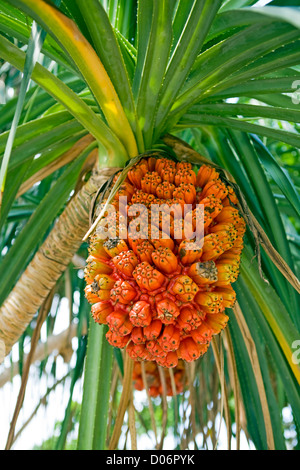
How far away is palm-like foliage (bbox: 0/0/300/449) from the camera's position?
80 centimetres

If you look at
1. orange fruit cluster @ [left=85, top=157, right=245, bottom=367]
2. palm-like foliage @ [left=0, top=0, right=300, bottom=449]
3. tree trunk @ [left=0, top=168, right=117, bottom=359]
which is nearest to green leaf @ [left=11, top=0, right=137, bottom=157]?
palm-like foliage @ [left=0, top=0, right=300, bottom=449]

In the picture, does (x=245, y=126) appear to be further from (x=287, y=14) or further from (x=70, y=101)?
(x=287, y=14)

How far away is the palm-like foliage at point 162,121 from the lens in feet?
2.64

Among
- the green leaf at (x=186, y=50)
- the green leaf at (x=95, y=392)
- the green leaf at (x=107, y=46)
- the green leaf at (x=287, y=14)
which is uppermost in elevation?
the green leaf at (x=186, y=50)

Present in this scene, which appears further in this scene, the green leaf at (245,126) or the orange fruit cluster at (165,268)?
the green leaf at (245,126)

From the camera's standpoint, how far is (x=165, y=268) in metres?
0.84

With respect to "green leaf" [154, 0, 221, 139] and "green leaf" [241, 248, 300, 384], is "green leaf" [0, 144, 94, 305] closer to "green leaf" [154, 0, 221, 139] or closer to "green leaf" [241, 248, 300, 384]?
"green leaf" [154, 0, 221, 139]

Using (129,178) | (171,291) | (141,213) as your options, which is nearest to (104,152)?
(129,178)

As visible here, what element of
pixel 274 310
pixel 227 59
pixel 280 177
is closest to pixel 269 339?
pixel 274 310

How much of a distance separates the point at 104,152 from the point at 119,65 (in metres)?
0.21

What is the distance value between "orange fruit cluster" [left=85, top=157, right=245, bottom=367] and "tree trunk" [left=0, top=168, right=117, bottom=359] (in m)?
0.26

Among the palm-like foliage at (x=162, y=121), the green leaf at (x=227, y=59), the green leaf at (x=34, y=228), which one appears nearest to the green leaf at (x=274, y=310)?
the palm-like foliage at (x=162, y=121)

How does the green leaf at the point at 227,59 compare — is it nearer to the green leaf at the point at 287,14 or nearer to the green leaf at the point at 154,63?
the green leaf at the point at 154,63

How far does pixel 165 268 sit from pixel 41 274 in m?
0.47
